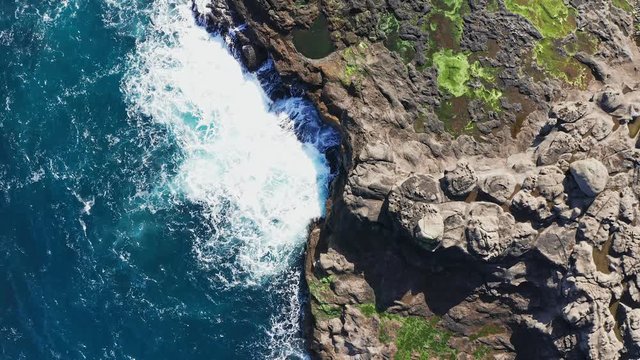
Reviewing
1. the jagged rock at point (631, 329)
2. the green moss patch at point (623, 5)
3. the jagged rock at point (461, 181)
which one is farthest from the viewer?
the green moss patch at point (623, 5)

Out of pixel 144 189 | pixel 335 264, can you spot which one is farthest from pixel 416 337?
pixel 144 189

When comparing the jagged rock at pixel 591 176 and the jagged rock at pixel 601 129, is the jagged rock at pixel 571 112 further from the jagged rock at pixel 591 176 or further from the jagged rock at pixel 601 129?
the jagged rock at pixel 591 176

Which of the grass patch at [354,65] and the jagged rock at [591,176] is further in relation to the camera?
the grass patch at [354,65]

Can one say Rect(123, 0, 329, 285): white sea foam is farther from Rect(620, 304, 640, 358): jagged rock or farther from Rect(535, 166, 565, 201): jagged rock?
Rect(620, 304, 640, 358): jagged rock

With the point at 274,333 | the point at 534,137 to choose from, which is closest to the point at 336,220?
the point at 274,333

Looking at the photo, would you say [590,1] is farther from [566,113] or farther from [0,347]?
[0,347]

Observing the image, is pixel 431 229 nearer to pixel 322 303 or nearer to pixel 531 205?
pixel 531 205

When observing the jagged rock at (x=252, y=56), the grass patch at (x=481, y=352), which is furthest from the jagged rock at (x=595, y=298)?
the jagged rock at (x=252, y=56)
